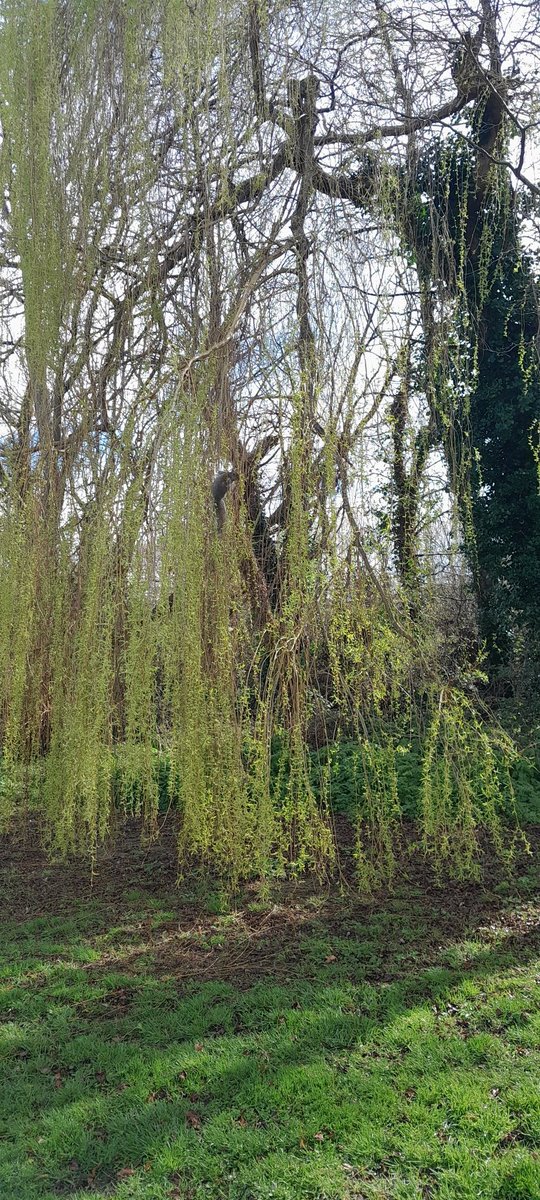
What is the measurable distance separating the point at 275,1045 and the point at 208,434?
2.16m

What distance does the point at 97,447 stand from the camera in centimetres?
348

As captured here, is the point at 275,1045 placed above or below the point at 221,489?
below

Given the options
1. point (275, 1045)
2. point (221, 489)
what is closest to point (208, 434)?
point (221, 489)

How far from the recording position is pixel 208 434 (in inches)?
124

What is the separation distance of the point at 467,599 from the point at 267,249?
12.0ft

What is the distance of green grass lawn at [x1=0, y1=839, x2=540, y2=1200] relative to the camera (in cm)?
193

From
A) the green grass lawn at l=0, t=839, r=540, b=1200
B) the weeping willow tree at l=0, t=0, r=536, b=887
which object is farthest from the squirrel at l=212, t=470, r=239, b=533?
the green grass lawn at l=0, t=839, r=540, b=1200

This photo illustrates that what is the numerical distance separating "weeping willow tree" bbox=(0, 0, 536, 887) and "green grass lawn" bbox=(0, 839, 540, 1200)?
335 millimetres

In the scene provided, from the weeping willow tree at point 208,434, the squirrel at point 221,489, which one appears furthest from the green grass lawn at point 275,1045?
the squirrel at point 221,489

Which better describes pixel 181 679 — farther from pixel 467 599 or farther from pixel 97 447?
pixel 467 599

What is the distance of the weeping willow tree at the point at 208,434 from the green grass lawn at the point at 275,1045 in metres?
0.34

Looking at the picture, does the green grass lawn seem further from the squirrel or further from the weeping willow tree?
the squirrel

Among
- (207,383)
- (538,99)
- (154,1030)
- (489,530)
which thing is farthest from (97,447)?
(489,530)

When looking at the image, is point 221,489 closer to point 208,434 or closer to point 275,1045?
point 208,434
